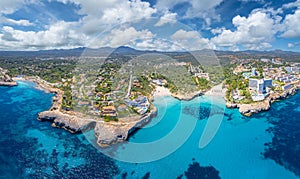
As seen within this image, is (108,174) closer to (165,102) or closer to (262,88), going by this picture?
(165,102)

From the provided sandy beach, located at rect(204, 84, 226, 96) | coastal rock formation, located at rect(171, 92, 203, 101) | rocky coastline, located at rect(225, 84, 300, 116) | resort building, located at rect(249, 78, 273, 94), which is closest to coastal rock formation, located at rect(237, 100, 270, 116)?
rocky coastline, located at rect(225, 84, 300, 116)

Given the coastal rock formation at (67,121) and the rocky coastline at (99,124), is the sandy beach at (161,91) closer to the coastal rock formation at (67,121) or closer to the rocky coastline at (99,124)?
the rocky coastline at (99,124)

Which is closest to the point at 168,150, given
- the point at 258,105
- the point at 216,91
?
the point at 258,105

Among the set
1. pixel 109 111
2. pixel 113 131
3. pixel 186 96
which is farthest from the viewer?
pixel 186 96

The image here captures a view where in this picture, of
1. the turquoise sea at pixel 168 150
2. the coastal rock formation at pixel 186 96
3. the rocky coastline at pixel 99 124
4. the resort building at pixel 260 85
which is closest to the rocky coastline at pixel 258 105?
the turquoise sea at pixel 168 150

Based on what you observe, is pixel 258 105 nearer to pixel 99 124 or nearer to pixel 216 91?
Result: pixel 216 91

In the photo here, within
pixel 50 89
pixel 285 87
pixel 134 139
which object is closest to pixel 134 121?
pixel 134 139

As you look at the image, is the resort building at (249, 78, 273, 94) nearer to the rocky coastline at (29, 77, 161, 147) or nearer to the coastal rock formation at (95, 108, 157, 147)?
the rocky coastline at (29, 77, 161, 147)

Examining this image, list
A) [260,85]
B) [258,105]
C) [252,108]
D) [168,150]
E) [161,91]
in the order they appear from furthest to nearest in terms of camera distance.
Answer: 1. [161,91]
2. [260,85]
3. [258,105]
4. [252,108]
5. [168,150]
